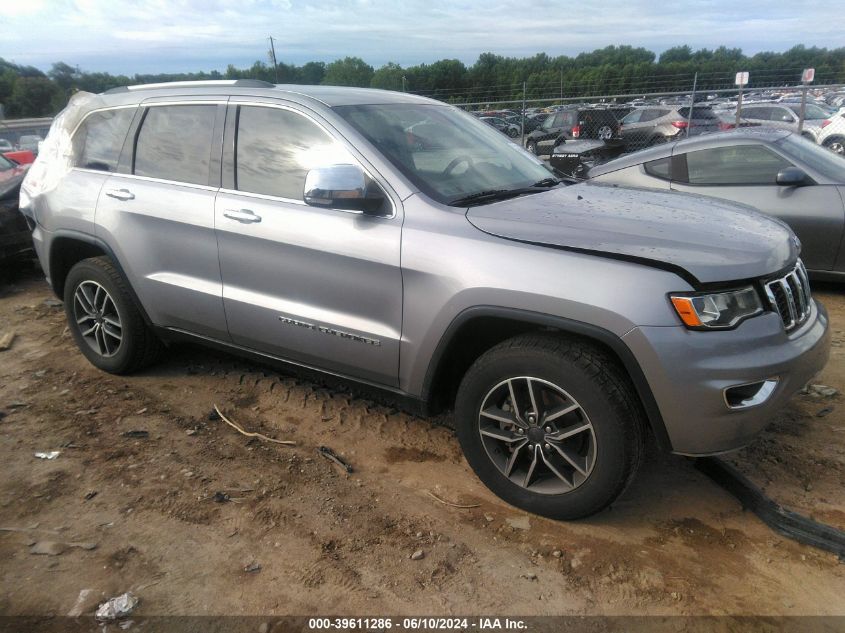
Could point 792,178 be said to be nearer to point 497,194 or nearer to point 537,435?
point 497,194

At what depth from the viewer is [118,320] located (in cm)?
412

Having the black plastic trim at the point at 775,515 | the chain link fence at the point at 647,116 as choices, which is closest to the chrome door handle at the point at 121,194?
the black plastic trim at the point at 775,515

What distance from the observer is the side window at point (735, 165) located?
558 cm

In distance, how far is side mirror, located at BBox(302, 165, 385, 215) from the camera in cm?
278

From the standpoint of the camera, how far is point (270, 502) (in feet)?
9.65

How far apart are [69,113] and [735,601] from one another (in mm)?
4748

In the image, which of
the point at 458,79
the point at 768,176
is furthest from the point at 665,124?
the point at 458,79

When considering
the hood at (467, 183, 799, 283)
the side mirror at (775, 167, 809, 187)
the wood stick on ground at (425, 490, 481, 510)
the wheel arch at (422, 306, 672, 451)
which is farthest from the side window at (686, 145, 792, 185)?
the wood stick on ground at (425, 490, 481, 510)

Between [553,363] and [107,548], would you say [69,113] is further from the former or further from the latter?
[553,363]

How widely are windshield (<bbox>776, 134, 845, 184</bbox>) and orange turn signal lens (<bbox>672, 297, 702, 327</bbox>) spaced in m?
4.06

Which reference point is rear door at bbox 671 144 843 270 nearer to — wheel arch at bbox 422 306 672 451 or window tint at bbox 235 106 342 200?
wheel arch at bbox 422 306 672 451

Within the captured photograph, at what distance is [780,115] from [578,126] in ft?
18.2

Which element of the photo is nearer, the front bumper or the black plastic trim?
the front bumper

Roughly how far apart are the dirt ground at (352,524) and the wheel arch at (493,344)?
1.68 feet
